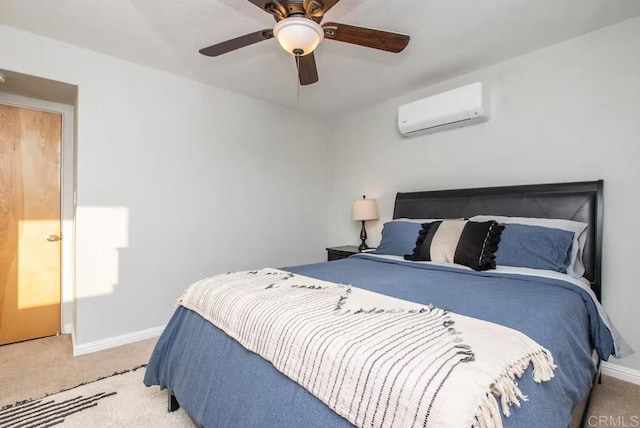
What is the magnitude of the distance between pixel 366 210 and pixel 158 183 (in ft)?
6.85

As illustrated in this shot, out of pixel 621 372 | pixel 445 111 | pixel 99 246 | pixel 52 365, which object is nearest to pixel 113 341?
pixel 52 365

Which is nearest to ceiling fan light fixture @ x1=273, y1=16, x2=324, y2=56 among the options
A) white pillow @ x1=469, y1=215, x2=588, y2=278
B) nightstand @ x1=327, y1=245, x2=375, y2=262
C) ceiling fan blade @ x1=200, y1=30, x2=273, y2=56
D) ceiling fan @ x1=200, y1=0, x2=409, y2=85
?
ceiling fan @ x1=200, y1=0, x2=409, y2=85

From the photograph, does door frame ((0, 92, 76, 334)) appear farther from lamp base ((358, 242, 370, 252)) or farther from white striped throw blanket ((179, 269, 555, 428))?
lamp base ((358, 242, 370, 252))

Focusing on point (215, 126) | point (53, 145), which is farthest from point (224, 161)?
point (53, 145)

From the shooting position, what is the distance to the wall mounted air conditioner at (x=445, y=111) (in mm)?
2727

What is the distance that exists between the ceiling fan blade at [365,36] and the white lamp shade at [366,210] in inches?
74.0

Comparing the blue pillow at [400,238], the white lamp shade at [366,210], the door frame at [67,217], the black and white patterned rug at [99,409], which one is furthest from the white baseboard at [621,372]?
the door frame at [67,217]

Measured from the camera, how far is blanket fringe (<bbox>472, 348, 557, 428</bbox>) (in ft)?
2.38

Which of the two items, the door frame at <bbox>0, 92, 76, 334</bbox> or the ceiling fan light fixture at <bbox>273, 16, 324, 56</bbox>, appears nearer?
the ceiling fan light fixture at <bbox>273, 16, 324, 56</bbox>

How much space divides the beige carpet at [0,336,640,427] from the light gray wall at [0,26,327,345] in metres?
0.22

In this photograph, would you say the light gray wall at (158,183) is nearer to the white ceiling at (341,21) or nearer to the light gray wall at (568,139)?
the white ceiling at (341,21)

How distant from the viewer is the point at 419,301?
142cm

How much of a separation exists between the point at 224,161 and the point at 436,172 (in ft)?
7.08

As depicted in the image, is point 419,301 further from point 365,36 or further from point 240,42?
point 240,42
